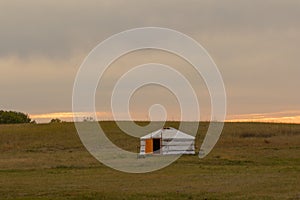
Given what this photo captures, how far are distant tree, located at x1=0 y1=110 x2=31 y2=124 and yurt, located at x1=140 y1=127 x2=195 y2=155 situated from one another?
203ft

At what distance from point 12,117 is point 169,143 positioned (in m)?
65.7

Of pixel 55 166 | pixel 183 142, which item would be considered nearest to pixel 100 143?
pixel 183 142

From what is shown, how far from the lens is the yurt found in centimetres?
5153

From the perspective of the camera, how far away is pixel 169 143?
51625mm

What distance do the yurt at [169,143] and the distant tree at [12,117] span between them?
61.9 m

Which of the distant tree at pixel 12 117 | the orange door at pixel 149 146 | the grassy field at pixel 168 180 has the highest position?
the distant tree at pixel 12 117

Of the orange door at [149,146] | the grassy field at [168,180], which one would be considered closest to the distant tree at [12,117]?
the orange door at [149,146]

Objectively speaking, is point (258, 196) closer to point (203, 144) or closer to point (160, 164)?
point (160, 164)

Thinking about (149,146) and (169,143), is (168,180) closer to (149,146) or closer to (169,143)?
(169,143)

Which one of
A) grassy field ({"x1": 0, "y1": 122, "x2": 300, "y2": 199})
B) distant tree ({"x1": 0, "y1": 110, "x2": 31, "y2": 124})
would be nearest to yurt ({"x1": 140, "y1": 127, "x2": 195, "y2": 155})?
grassy field ({"x1": 0, "y1": 122, "x2": 300, "y2": 199})

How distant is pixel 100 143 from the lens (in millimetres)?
68688

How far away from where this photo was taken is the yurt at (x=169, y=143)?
169 feet

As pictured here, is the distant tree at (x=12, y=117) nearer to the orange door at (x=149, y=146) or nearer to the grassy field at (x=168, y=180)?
the orange door at (x=149, y=146)

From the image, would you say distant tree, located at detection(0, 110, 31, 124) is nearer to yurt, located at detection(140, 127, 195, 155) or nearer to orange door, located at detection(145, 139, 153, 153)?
orange door, located at detection(145, 139, 153, 153)
